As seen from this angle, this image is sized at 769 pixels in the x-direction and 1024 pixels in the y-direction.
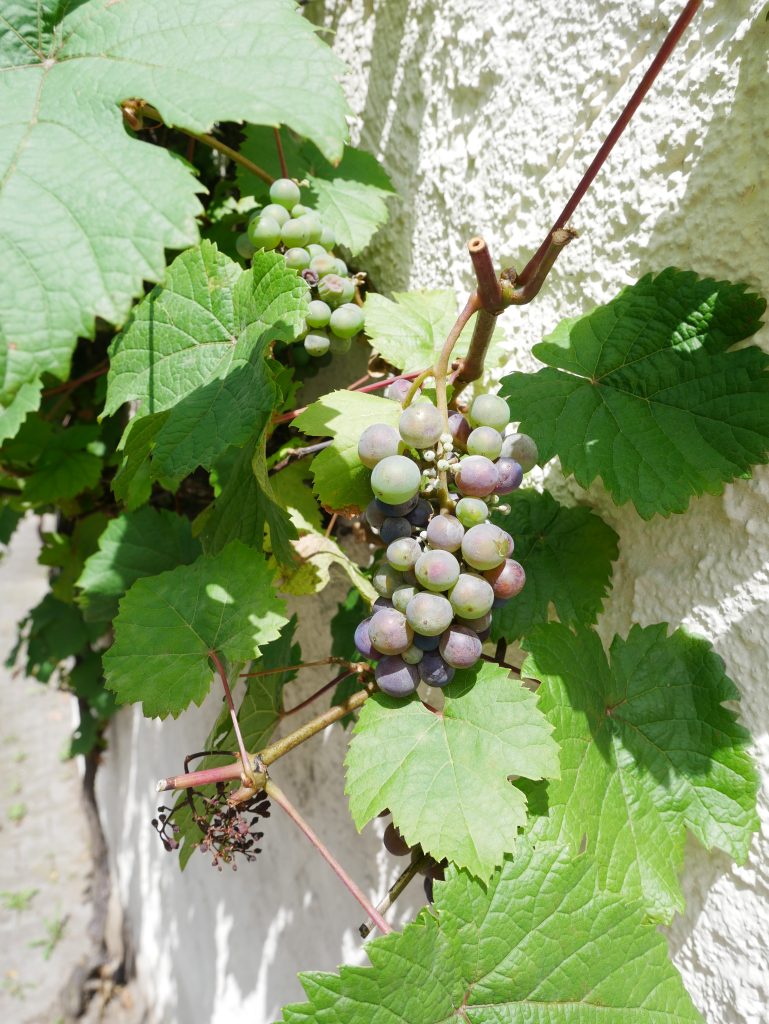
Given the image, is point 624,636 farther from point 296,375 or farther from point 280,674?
point 296,375

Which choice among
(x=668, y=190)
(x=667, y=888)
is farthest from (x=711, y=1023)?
(x=668, y=190)

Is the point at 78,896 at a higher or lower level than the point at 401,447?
lower

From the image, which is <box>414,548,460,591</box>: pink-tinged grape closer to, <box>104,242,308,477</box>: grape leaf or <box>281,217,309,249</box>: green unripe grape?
<box>104,242,308,477</box>: grape leaf

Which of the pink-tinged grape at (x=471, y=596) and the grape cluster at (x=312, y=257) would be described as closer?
the pink-tinged grape at (x=471, y=596)

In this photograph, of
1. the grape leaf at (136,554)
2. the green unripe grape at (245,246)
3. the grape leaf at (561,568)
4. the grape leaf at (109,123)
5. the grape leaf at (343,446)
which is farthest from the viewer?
the grape leaf at (136,554)

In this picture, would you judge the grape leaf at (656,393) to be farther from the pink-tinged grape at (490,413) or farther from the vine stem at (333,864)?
the vine stem at (333,864)

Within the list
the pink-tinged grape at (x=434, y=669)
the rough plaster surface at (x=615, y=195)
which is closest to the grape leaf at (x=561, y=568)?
the rough plaster surface at (x=615, y=195)
